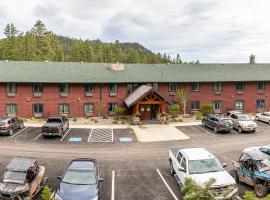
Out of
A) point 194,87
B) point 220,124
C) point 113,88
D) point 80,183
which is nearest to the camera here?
point 80,183

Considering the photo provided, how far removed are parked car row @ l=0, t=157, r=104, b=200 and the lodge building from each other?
23.2m

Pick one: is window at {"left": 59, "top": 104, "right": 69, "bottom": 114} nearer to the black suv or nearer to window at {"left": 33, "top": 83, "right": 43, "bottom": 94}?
window at {"left": 33, "top": 83, "right": 43, "bottom": 94}

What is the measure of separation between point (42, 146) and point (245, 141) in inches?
784

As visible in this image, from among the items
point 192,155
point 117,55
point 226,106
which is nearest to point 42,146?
point 192,155

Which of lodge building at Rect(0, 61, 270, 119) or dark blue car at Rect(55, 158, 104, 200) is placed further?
lodge building at Rect(0, 61, 270, 119)

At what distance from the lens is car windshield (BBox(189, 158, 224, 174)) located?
17.7 meters

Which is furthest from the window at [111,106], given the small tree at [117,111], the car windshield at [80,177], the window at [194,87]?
the car windshield at [80,177]

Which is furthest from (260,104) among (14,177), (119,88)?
(14,177)

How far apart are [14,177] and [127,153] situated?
11616 millimetres

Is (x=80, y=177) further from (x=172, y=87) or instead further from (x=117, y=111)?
(x=172, y=87)

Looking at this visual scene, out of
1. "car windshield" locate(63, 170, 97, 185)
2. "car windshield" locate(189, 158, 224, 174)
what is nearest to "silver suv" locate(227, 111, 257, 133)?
"car windshield" locate(189, 158, 224, 174)

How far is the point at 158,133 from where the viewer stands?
A: 116 feet

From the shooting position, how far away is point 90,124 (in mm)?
40031

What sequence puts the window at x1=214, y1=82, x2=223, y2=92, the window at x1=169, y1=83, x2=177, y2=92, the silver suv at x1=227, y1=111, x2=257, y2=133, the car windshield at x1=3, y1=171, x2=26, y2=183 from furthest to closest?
the window at x1=214, y1=82, x2=223, y2=92 → the window at x1=169, y1=83, x2=177, y2=92 → the silver suv at x1=227, y1=111, x2=257, y2=133 → the car windshield at x1=3, y1=171, x2=26, y2=183
